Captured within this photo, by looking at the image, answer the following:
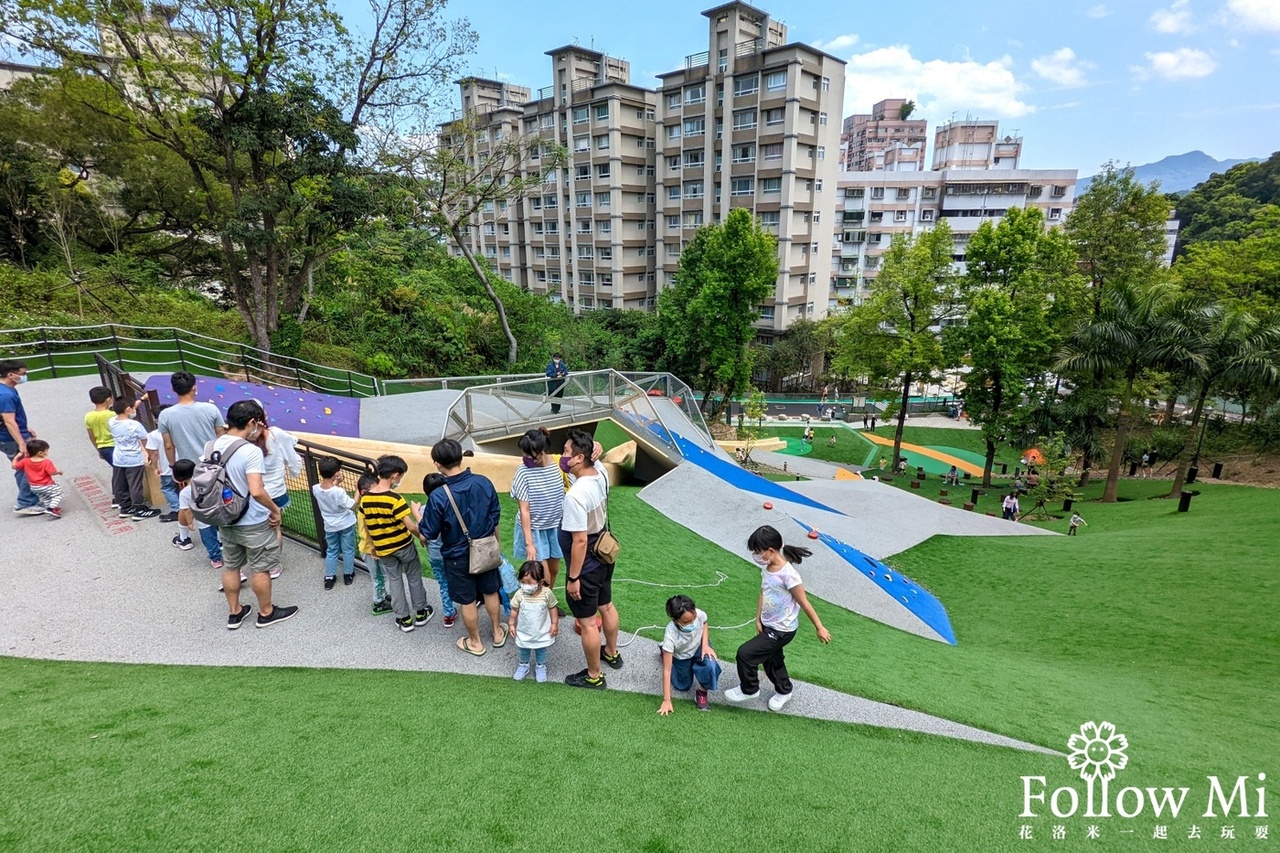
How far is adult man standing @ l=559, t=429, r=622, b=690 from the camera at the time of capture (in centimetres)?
400

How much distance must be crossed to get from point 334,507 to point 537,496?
2.19 meters

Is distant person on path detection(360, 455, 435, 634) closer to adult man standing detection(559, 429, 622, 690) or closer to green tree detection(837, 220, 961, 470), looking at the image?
adult man standing detection(559, 429, 622, 690)

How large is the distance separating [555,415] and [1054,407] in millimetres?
21483

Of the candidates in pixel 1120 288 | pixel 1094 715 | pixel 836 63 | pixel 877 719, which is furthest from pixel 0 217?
pixel 836 63

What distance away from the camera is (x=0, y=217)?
19.8 metres

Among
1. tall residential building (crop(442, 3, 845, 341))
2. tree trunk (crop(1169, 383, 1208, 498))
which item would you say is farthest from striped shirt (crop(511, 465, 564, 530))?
tall residential building (crop(442, 3, 845, 341))

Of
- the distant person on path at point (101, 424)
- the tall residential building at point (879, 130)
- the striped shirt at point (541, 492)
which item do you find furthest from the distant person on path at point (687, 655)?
the tall residential building at point (879, 130)

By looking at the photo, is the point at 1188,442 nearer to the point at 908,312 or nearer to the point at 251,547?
the point at 908,312

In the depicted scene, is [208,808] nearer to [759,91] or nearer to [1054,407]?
[1054,407]

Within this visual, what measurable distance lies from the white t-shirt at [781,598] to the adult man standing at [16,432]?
8.51 metres

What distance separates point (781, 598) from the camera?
Answer: 3906 millimetres

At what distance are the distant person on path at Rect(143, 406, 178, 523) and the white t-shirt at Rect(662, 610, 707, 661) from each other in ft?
19.4

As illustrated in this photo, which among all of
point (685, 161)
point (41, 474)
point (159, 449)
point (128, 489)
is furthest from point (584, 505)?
point (685, 161)

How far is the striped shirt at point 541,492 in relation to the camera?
15.4 ft
